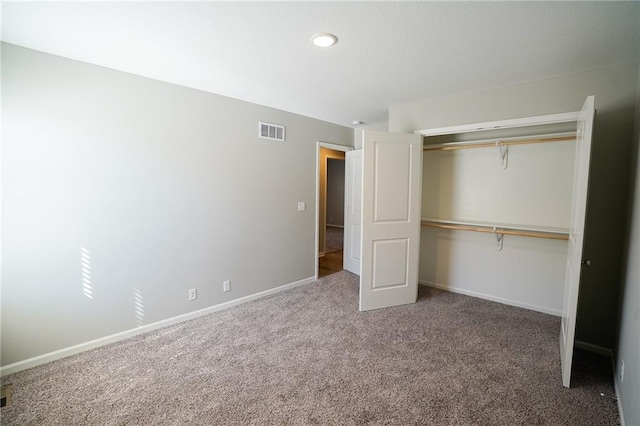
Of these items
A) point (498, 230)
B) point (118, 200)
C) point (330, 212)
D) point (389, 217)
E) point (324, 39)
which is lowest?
point (330, 212)

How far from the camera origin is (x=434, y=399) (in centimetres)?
191

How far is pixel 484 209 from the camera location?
3.52 m

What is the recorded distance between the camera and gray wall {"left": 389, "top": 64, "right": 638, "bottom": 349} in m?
2.40

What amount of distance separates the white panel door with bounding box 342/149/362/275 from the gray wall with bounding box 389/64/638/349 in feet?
7.79

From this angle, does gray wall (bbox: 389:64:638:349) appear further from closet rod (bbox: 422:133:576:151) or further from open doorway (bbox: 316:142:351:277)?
open doorway (bbox: 316:142:351:277)

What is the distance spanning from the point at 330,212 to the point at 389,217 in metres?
6.27

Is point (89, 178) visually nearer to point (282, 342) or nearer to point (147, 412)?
point (147, 412)

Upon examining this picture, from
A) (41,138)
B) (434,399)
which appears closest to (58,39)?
(41,138)

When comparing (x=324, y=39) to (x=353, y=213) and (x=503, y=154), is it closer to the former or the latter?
(x=503, y=154)

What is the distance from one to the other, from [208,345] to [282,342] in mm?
658

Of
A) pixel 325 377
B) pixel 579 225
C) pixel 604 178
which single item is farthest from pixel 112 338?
pixel 604 178

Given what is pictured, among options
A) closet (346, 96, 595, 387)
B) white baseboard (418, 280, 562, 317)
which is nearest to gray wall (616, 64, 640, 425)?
closet (346, 96, 595, 387)

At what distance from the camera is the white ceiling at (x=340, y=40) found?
167 cm

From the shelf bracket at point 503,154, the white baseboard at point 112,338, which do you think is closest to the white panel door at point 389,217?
the shelf bracket at point 503,154
